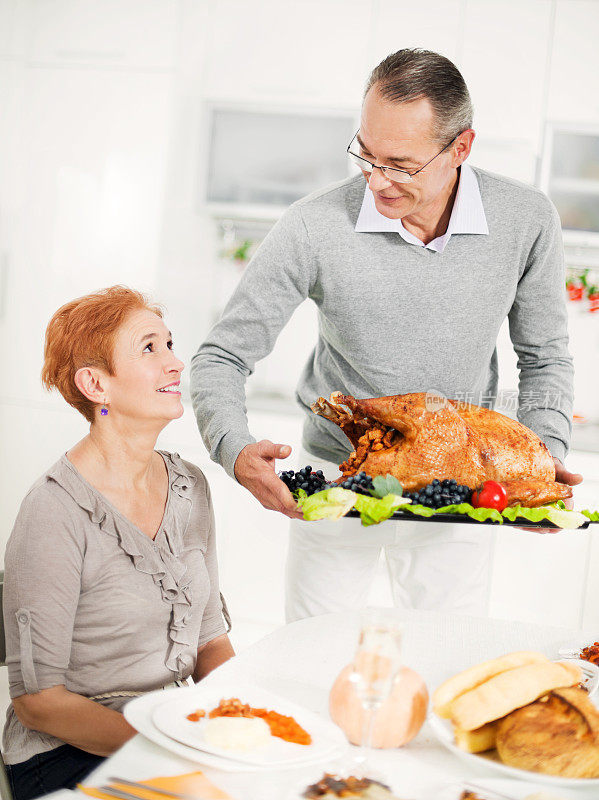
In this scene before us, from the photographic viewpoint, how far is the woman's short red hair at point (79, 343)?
155 centimetres

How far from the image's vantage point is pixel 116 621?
1.42 meters

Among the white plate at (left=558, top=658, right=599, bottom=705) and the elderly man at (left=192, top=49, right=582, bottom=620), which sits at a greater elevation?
the elderly man at (left=192, top=49, right=582, bottom=620)

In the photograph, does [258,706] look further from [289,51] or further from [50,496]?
[289,51]

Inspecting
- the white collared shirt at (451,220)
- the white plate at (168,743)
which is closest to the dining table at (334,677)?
the white plate at (168,743)

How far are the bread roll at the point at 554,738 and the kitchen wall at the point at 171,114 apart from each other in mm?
2659

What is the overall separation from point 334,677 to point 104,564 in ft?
1.39

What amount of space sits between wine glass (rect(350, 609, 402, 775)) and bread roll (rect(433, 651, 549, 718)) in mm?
130

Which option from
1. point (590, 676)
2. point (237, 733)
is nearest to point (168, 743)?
point (237, 733)

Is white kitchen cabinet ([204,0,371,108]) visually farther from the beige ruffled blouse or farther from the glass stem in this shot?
the glass stem

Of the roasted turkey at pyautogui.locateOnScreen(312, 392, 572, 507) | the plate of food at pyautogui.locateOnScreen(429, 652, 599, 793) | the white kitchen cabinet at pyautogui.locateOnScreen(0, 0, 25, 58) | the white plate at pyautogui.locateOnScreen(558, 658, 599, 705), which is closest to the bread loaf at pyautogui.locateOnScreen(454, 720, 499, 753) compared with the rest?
the plate of food at pyautogui.locateOnScreen(429, 652, 599, 793)

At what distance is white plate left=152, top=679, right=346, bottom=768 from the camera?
922 millimetres

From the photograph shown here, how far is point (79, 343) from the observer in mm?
1549

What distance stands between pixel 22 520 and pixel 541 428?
1.04 metres

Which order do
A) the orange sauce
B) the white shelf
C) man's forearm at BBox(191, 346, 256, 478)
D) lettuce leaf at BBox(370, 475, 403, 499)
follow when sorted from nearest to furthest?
the orange sauce, lettuce leaf at BBox(370, 475, 403, 499), man's forearm at BBox(191, 346, 256, 478), the white shelf
